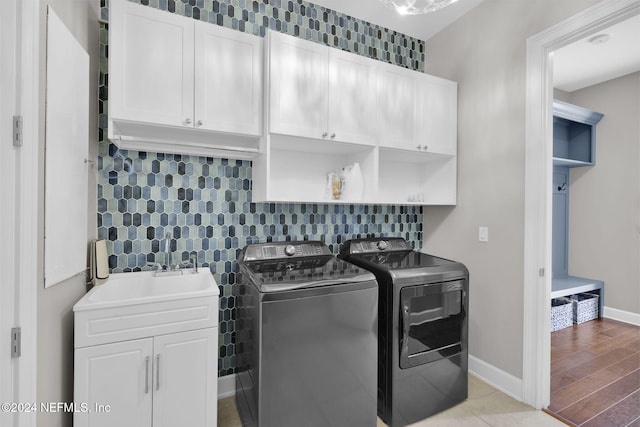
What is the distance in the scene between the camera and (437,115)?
8.32 feet

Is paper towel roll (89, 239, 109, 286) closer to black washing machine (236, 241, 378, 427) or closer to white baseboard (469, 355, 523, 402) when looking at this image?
black washing machine (236, 241, 378, 427)

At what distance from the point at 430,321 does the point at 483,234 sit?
89cm

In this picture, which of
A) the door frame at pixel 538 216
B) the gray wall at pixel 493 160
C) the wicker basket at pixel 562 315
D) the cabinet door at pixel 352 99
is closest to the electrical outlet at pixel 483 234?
the gray wall at pixel 493 160

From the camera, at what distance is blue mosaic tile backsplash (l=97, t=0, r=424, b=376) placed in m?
1.89

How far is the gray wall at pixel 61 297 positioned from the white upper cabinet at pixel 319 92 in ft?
3.25

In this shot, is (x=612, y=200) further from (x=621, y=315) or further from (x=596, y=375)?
(x=596, y=375)

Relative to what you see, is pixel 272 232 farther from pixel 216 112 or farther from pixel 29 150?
pixel 29 150

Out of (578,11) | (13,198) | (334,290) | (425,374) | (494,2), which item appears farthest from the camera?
(494,2)

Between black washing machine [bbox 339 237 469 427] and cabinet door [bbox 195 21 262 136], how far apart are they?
1293mm

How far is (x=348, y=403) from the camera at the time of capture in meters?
1.71

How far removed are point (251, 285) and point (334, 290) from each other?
1.52 feet

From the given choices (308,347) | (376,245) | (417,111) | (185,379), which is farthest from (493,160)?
(185,379)

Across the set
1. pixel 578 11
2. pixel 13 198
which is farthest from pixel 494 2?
pixel 13 198

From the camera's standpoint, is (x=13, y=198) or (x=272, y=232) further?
(x=272, y=232)
